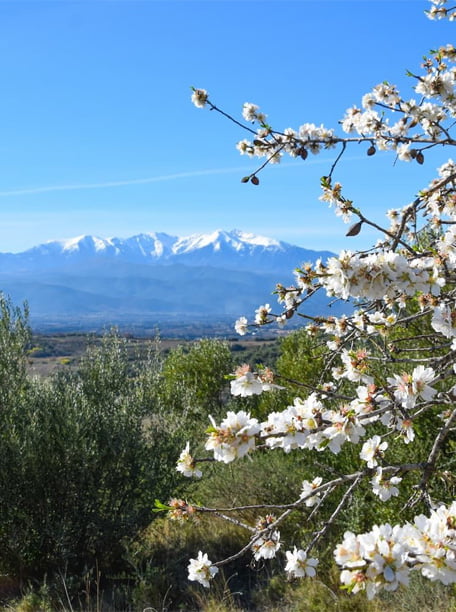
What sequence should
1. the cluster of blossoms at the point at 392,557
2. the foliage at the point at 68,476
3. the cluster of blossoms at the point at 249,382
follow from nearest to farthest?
the cluster of blossoms at the point at 392,557, the cluster of blossoms at the point at 249,382, the foliage at the point at 68,476

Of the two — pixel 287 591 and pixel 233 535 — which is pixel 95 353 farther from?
pixel 287 591

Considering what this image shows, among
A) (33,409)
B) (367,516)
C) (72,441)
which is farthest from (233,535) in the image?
(33,409)

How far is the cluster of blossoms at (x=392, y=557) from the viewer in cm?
175

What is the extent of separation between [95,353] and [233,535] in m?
3.16

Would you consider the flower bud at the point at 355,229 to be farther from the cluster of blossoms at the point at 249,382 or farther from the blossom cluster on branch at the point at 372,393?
the cluster of blossoms at the point at 249,382

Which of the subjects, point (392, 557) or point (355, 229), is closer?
point (392, 557)

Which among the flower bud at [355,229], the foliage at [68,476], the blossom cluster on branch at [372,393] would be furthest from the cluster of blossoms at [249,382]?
the foliage at [68,476]

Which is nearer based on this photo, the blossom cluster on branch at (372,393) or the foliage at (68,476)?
the blossom cluster on branch at (372,393)

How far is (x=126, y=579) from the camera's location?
21.5ft

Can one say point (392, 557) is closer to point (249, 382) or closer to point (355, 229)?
point (249, 382)

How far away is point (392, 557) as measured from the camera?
1.76 meters

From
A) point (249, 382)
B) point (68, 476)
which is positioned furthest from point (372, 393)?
point (68, 476)

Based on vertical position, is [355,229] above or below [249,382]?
above

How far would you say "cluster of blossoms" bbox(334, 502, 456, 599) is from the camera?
Result: 1754 mm
